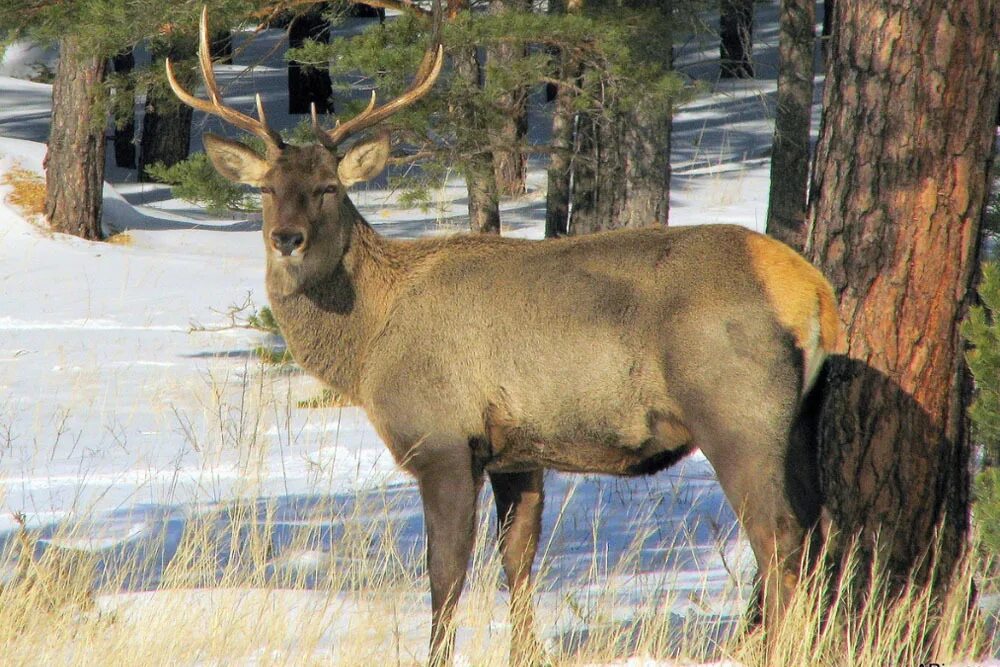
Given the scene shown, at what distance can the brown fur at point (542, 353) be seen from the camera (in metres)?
4.88

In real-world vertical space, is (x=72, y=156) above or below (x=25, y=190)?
above

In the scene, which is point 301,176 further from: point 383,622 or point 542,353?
point 383,622

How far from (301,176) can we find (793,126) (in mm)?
9346

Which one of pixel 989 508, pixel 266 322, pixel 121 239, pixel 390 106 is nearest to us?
pixel 989 508

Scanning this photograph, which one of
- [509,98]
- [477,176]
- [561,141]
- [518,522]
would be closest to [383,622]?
[518,522]

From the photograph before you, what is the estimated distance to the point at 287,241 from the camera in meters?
5.67

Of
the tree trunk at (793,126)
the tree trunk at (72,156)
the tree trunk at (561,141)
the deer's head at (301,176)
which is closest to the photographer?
the deer's head at (301,176)

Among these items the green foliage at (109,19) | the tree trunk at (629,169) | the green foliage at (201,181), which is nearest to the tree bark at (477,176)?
the tree trunk at (629,169)

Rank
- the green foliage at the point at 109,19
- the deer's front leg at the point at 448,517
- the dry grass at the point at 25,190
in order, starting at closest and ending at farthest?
the deer's front leg at the point at 448,517 < the green foliage at the point at 109,19 < the dry grass at the point at 25,190

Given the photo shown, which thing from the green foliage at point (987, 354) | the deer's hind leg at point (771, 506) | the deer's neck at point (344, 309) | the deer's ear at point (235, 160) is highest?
the deer's ear at point (235, 160)

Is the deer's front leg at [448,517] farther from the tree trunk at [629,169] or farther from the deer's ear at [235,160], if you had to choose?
the tree trunk at [629,169]

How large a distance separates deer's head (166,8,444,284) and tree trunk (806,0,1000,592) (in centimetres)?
222

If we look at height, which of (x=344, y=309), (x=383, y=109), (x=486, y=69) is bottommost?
(x=344, y=309)

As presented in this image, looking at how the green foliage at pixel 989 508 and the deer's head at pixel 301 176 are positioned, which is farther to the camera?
the deer's head at pixel 301 176
